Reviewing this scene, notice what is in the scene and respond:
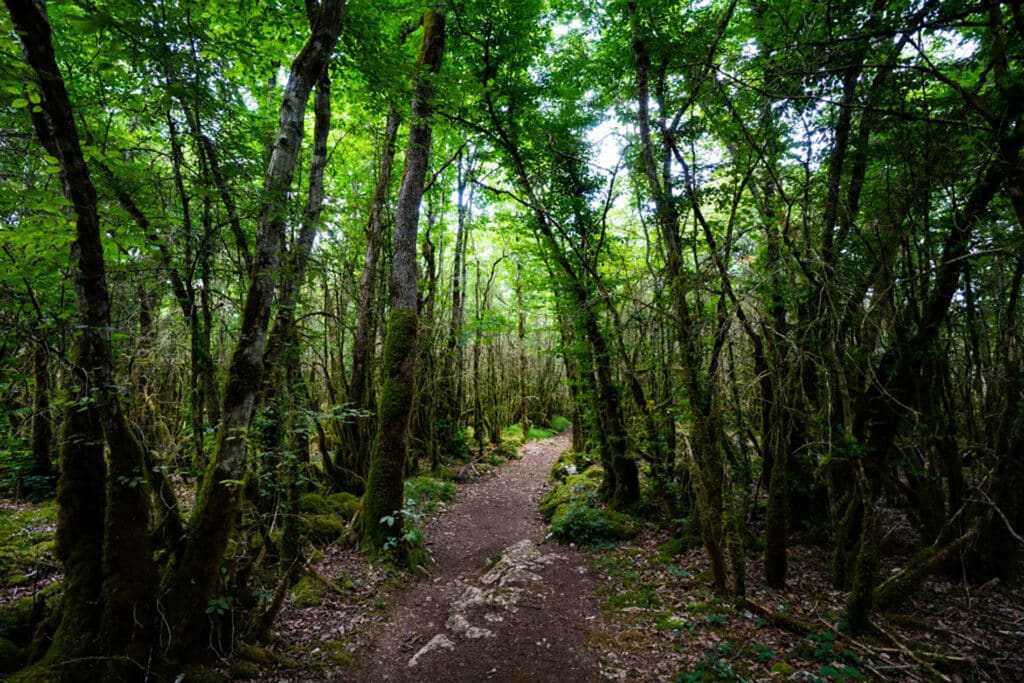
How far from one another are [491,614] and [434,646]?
857 mm

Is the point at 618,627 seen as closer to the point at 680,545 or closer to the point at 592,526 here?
the point at 680,545

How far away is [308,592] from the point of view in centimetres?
550

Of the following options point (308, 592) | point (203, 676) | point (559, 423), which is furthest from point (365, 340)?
point (559, 423)

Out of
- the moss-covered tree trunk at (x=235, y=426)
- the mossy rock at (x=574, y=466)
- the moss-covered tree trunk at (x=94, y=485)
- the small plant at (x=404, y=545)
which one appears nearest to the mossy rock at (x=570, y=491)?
the mossy rock at (x=574, y=466)

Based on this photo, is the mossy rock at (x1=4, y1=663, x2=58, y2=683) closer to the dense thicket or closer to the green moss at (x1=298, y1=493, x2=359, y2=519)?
the dense thicket

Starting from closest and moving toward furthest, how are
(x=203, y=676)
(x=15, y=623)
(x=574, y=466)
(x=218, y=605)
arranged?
(x=203, y=676)
(x=15, y=623)
(x=218, y=605)
(x=574, y=466)

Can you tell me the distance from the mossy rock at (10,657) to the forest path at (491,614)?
8.39 ft

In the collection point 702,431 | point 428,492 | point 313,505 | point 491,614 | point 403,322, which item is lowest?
point 491,614

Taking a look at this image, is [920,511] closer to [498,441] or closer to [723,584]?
[723,584]

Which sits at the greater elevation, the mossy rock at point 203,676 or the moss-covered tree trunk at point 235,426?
the moss-covered tree trunk at point 235,426

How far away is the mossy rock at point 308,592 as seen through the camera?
5344mm

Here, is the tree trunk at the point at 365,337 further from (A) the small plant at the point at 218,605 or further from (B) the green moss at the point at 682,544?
(B) the green moss at the point at 682,544

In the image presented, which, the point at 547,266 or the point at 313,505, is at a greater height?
the point at 547,266

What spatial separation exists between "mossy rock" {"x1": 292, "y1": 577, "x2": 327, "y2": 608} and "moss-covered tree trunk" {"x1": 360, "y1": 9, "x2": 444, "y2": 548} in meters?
1.29
